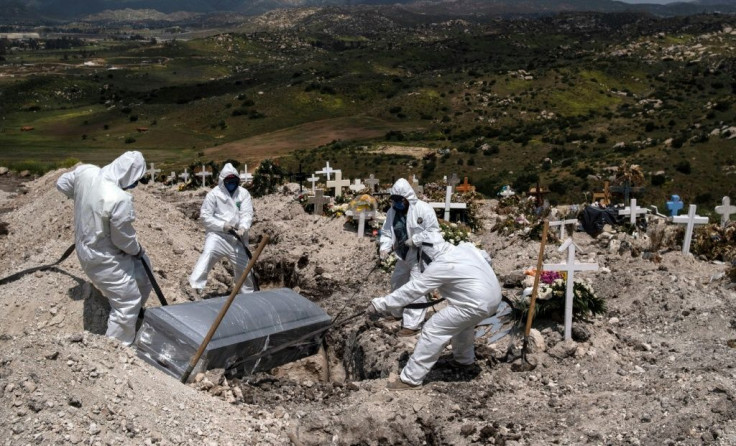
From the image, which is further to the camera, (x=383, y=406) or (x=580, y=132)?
(x=580, y=132)

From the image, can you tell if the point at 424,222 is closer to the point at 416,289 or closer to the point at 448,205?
the point at 416,289

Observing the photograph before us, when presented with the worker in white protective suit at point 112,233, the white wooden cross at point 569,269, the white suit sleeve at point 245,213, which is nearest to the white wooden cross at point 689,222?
the white wooden cross at point 569,269

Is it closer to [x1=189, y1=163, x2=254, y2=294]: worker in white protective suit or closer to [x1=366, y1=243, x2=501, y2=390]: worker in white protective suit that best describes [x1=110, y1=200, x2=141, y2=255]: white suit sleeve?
[x1=189, y1=163, x2=254, y2=294]: worker in white protective suit

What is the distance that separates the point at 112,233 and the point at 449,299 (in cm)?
403

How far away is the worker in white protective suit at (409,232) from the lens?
364 inches

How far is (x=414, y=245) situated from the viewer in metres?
9.50

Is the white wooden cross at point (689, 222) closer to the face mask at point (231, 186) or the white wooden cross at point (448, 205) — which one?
the white wooden cross at point (448, 205)

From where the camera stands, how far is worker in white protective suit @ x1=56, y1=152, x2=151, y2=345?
834cm

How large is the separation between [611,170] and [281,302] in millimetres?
22038

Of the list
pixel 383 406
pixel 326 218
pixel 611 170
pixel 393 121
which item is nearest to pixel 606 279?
pixel 383 406

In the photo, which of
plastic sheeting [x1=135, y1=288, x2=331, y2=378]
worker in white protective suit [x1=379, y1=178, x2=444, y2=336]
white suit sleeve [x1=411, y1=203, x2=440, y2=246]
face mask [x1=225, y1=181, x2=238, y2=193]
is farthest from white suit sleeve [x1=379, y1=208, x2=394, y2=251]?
face mask [x1=225, y1=181, x2=238, y2=193]

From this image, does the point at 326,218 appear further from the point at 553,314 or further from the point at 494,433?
the point at 494,433

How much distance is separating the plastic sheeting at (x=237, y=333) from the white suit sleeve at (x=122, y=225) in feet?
2.81

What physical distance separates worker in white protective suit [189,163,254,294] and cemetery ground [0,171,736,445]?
0.67 metres
